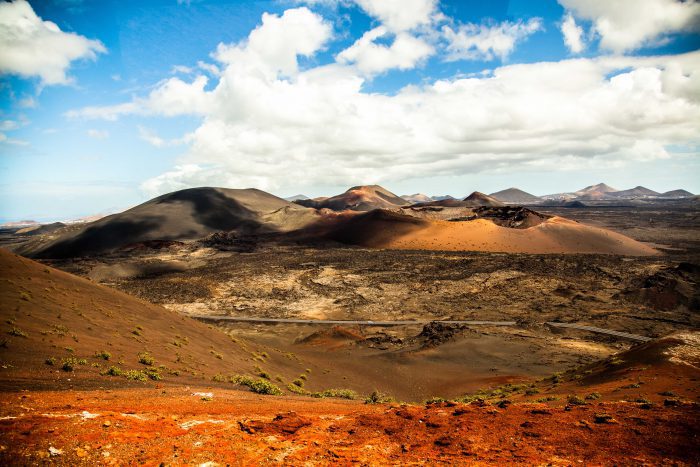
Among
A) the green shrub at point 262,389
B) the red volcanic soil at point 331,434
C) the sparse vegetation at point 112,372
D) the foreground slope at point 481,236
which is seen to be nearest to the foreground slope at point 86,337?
the sparse vegetation at point 112,372

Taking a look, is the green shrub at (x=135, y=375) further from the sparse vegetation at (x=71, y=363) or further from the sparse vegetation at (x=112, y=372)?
the sparse vegetation at (x=71, y=363)

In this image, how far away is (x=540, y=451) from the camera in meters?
8.39

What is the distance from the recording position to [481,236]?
3280 inches

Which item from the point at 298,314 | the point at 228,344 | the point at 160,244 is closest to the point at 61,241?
the point at 160,244

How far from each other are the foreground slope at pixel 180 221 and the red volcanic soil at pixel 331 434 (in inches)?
3846

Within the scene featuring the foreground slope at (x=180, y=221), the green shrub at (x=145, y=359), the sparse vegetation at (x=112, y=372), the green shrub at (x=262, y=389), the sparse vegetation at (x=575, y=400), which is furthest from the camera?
the foreground slope at (x=180, y=221)

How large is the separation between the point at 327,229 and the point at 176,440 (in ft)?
314

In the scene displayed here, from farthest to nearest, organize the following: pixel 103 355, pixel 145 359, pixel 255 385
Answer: pixel 255 385 < pixel 145 359 < pixel 103 355

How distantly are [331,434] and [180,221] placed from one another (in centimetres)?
11592

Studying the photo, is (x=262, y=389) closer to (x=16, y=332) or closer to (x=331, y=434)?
(x=331, y=434)

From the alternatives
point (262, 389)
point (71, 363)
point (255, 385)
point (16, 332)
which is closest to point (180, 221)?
point (16, 332)

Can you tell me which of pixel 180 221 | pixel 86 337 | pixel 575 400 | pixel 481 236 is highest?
pixel 180 221

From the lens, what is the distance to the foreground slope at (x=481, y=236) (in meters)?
75.6

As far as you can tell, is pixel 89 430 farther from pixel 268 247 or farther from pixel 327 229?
pixel 327 229
